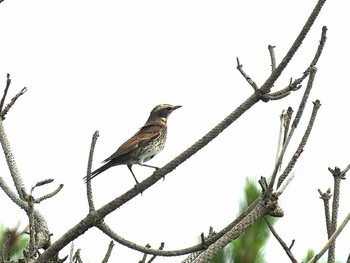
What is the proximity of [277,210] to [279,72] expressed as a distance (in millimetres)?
737

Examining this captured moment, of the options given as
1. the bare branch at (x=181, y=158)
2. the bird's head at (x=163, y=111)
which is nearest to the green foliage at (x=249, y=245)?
the bare branch at (x=181, y=158)

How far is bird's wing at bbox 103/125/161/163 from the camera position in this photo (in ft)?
25.6

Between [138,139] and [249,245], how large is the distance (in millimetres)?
2621

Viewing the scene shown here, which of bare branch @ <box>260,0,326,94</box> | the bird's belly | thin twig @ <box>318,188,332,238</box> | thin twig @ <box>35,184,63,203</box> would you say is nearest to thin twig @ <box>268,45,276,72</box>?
bare branch @ <box>260,0,326,94</box>

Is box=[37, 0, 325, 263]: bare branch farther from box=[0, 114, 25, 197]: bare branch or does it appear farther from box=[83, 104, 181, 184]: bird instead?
box=[83, 104, 181, 184]: bird

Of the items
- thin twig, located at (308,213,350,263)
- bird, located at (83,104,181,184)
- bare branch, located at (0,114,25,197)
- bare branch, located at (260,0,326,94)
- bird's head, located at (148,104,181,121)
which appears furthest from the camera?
bird's head, located at (148,104,181,121)

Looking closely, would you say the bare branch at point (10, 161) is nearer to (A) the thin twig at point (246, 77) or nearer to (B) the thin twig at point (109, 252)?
(B) the thin twig at point (109, 252)

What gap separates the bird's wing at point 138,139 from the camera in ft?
25.6

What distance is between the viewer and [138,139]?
27.1 ft

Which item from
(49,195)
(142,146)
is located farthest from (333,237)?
(142,146)

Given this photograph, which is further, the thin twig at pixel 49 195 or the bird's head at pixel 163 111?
the bird's head at pixel 163 111

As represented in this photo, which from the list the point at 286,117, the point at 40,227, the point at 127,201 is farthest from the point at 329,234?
the point at 40,227

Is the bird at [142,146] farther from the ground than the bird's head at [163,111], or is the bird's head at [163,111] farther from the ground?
the bird's head at [163,111]

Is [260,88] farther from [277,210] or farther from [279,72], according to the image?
[277,210]
